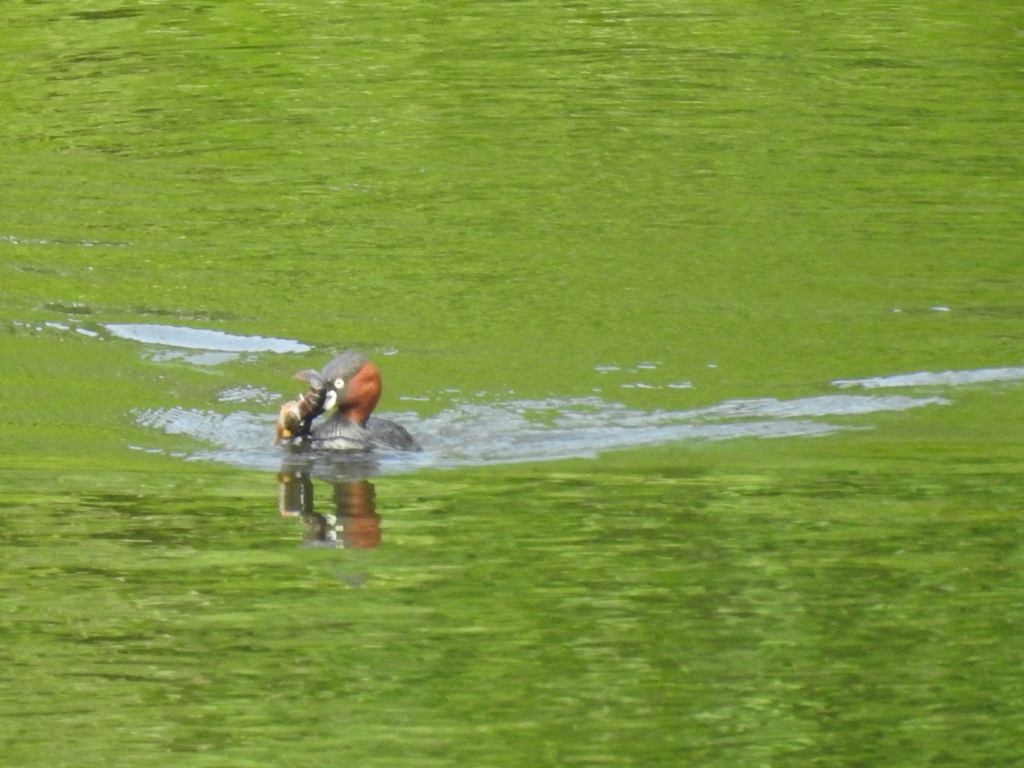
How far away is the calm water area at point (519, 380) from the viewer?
6.88 metres

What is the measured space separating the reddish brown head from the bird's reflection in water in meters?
0.31

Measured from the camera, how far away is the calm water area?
6883 mm

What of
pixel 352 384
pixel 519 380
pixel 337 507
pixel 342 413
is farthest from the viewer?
pixel 519 380

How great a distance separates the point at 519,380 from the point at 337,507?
104 inches

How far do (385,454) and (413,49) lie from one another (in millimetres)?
11202

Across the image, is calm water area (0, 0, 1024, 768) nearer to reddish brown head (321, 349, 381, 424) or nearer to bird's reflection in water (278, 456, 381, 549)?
bird's reflection in water (278, 456, 381, 549)

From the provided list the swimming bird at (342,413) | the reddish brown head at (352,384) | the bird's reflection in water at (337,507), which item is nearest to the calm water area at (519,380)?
the bird's reflection in water at (337,507)

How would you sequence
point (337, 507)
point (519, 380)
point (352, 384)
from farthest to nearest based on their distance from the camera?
point (519, 380), point (352, 384), point (337, 507)

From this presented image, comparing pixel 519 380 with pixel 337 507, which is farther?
pixel 519 380

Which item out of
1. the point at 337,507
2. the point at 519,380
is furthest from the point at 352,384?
the point at 519,380

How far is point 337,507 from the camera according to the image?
943cm

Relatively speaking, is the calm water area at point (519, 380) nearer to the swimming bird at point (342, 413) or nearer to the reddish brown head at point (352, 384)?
the swimming bird at point (342, 413)

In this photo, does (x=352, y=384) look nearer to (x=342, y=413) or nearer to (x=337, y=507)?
(x=342, y=413)

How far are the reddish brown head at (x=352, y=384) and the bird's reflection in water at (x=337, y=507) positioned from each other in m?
0.31
